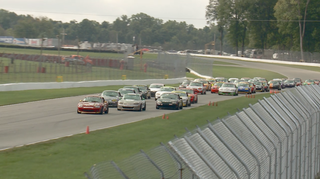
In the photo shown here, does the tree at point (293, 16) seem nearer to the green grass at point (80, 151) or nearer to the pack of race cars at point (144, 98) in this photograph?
the pack of race cars at point (144, 98)

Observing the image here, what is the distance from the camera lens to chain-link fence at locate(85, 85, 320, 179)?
6.07m

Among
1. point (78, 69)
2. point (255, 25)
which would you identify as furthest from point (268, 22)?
point (78, 69)

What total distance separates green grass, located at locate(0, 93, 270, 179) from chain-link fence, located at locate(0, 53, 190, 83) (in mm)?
25713

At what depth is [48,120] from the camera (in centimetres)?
2591

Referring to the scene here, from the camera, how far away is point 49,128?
22672 mm

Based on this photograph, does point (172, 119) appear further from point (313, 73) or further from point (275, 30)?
point (275, 30)

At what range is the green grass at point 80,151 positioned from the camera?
1354 centimetres

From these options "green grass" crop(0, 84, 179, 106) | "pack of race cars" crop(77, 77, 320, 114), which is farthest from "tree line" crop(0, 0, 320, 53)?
"green grass" crop(0, 84, 179, 106)

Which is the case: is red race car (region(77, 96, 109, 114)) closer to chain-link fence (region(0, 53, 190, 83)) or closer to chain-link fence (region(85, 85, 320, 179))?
chain-link fence (region(0, 53, 190, 83))

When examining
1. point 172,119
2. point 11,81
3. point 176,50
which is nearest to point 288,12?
point 176,50

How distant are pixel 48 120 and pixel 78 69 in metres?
31.7

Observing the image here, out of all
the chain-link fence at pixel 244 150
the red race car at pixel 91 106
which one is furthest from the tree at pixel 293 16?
the chain-link fence at pixel 244 150

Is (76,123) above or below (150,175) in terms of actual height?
below

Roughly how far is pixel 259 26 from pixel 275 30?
4926mm
